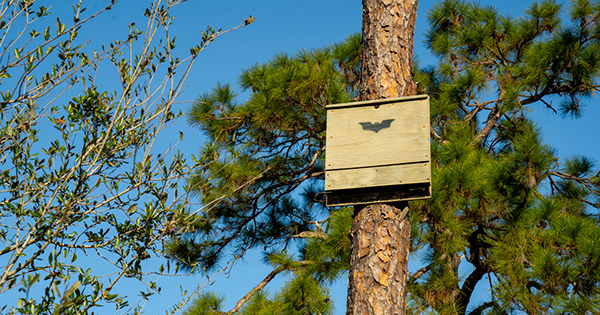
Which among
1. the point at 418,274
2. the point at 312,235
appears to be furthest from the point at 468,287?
the point at 312,235

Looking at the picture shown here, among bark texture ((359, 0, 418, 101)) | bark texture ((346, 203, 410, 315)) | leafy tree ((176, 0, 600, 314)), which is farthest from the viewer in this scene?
leafy tree ((176, 0, 600, 314))

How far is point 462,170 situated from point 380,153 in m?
1.55

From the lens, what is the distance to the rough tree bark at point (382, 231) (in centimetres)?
223

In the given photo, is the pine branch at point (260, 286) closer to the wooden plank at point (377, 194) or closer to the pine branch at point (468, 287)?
the pine branch at point (468, 287)

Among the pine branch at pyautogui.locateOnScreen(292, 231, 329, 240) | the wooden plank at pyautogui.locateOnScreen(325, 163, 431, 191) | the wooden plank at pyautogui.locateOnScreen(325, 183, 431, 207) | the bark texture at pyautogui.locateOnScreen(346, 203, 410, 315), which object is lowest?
the bark texture at pyautogui.locateOnScreen(346, 203, 410, 315)

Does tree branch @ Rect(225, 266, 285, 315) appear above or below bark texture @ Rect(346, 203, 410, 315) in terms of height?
above

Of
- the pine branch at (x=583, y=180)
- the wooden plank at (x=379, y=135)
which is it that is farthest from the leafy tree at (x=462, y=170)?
the wooden plank at (x=379, y=135)

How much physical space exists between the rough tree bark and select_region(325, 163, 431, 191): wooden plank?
13 centimetres

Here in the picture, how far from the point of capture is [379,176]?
2.27 meters

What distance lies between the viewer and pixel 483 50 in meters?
5.71

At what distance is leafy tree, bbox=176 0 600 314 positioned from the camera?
380 cm

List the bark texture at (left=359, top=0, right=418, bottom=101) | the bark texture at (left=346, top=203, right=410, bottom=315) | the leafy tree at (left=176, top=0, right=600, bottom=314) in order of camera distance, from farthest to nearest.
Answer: the leafy tree at (left=176, top=0, right=600, bottom=314)
the bark texture at (left=359, top=0, right=418, bottom=101)
the bark texture at (left=346, top=203, right=410, bottom=315)

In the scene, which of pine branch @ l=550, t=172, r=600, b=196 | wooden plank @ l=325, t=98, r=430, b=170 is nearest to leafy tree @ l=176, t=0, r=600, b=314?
pine branch @ l=550, t=172, r=600, b=196

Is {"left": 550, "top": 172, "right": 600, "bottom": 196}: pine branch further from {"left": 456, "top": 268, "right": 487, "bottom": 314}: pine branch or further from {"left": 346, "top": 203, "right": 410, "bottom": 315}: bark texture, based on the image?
{"left": 346, "top": 203, "right": 410, "bottom": 315}: bark texture
